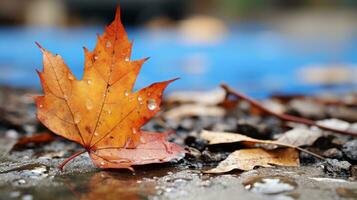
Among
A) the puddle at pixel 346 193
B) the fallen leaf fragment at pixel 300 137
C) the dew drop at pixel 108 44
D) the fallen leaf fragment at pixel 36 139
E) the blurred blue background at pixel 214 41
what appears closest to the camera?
the puddle at pixel 346 193

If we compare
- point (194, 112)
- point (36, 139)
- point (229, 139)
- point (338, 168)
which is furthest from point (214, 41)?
point (338, 168)

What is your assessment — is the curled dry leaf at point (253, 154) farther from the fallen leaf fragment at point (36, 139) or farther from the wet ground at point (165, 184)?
the fallen leaf fragment at point (36, 139)

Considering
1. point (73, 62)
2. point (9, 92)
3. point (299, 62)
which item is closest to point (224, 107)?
point (9, 92)

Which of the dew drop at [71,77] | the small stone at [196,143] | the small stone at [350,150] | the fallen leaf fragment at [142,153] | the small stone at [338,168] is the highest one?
the dew drop at [71,77]

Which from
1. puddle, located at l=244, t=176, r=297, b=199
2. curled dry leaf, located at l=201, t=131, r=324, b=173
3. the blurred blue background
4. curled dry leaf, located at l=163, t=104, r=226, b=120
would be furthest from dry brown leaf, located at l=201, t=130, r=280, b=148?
the blurred blue background

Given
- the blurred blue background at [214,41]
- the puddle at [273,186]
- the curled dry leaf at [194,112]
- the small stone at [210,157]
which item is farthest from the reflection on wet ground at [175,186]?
the blurred blue background at [214,41]
